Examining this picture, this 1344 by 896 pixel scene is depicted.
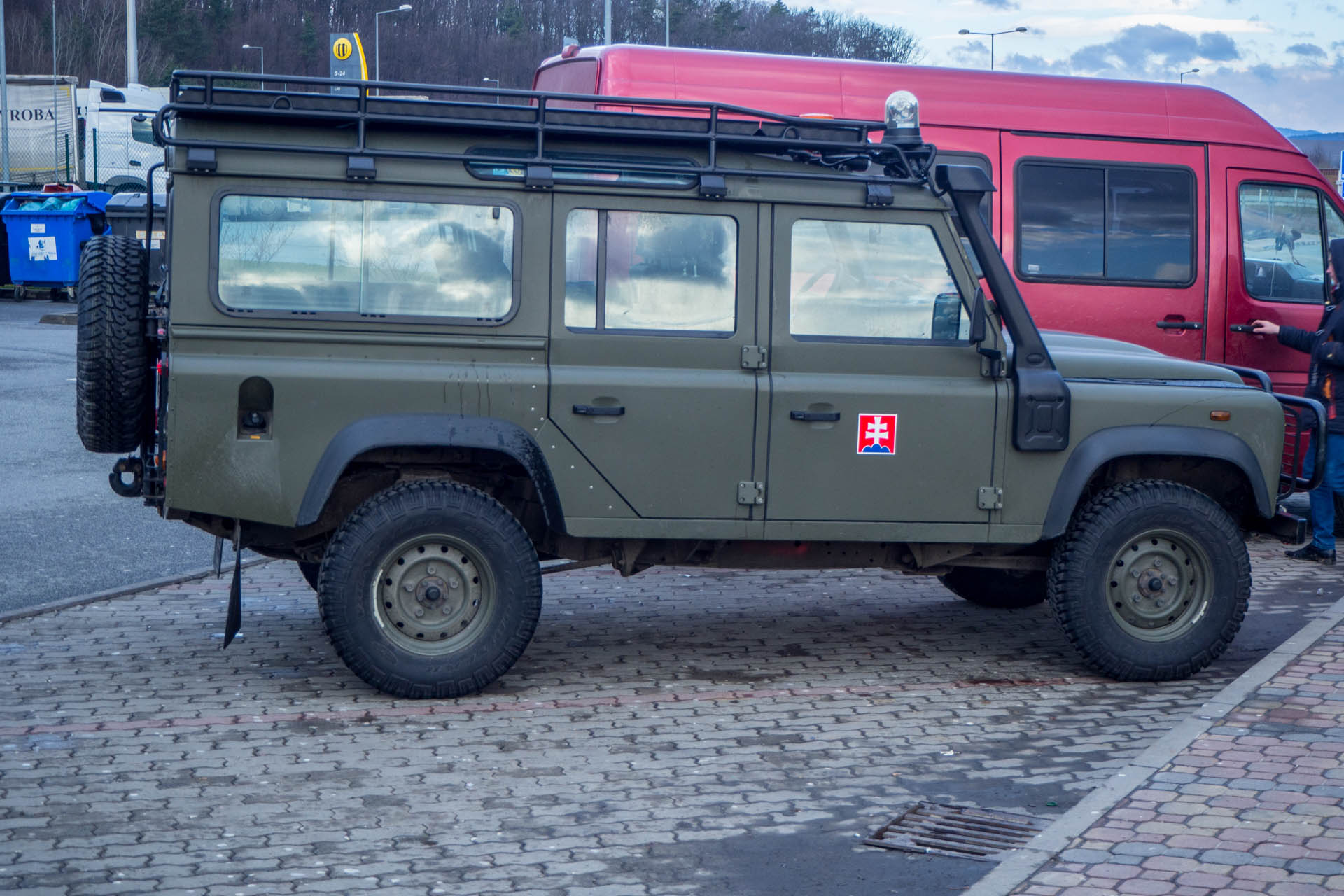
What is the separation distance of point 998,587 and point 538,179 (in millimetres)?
3438

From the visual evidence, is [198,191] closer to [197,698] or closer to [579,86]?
[197,698]

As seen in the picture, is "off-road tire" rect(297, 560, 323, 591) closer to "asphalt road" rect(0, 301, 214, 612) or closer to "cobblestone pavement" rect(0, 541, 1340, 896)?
"cobblestone pavement" rect(0, 541, 1340, 896)

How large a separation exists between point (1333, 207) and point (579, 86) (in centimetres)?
512

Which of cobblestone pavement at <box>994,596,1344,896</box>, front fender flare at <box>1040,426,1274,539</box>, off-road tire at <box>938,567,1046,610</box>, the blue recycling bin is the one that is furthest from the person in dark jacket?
the blue recycling bin

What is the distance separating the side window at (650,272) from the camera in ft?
20.2

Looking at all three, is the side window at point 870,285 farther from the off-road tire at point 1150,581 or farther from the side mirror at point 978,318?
the off-road tire at point 1150,581

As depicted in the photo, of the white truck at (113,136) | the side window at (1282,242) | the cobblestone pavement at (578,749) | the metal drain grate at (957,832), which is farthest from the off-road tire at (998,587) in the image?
the white truck at (113,136)

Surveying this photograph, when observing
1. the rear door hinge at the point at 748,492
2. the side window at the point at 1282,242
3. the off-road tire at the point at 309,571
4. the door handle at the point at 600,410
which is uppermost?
the side window at the point at 1282,242

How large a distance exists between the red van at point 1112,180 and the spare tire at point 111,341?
3996 mm

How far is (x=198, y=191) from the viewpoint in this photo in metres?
5.89

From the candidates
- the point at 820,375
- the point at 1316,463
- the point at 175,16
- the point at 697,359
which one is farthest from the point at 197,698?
the point at 175,16

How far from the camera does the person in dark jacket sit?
354 inches

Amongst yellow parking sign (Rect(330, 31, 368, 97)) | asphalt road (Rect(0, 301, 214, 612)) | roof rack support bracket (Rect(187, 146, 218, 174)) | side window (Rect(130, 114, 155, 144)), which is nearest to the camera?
roof rack support bracket (Rect(187, 146, 218, 174))

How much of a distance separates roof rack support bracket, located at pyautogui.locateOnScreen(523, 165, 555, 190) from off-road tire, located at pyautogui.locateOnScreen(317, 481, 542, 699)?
1.22 m
